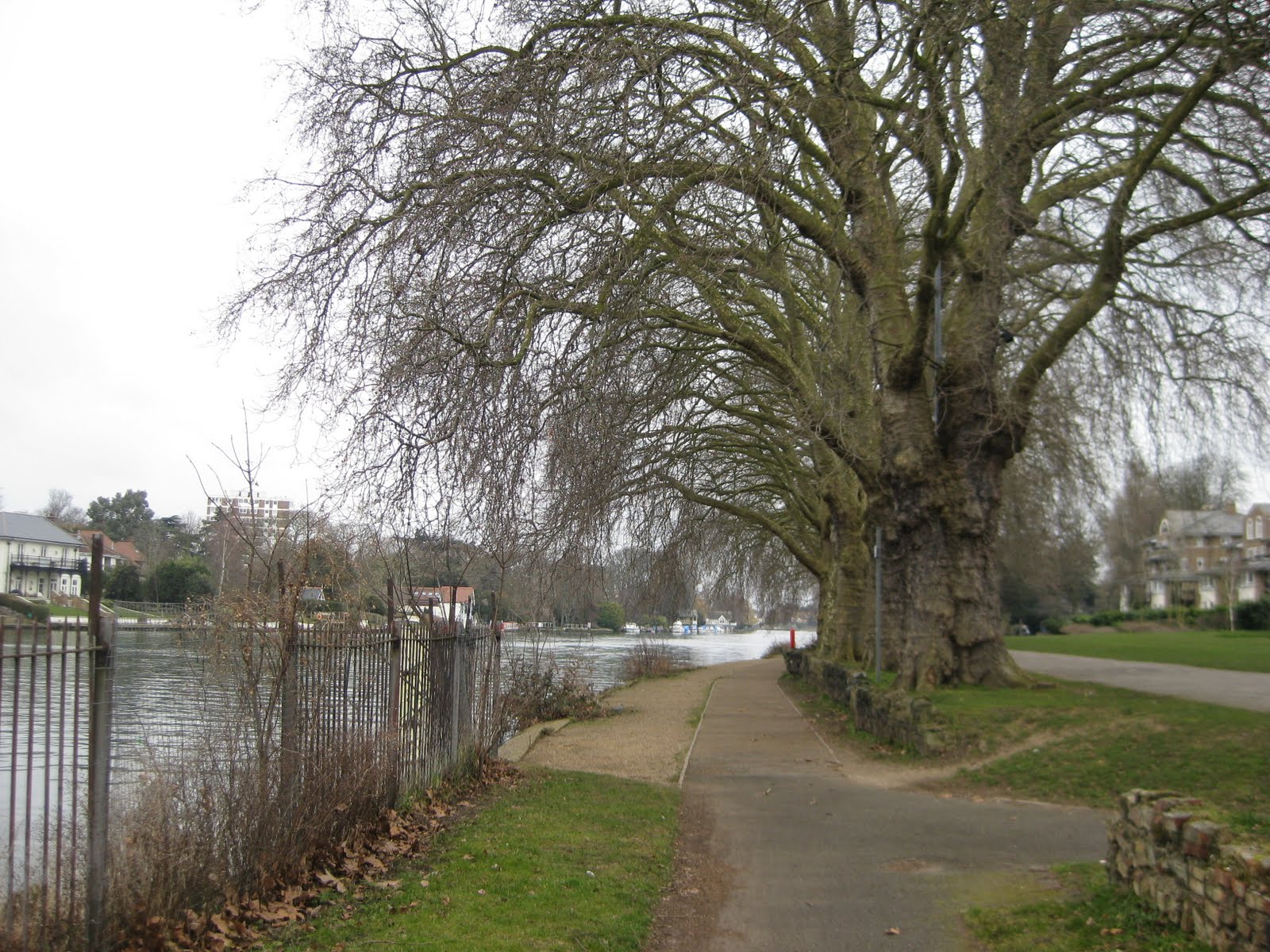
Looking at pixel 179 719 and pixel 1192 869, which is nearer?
pixel 1192 869

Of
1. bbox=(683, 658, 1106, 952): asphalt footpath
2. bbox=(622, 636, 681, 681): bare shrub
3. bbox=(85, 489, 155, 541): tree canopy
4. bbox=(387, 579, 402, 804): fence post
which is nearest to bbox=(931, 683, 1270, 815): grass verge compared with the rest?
bbox=(683, 658, 1106, 952): asphalt footpath

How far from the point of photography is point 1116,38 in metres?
12.3

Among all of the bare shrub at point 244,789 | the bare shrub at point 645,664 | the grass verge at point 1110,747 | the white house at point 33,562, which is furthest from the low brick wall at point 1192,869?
the bare shrub at point 645,664

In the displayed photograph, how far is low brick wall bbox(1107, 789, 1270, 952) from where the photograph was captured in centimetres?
525

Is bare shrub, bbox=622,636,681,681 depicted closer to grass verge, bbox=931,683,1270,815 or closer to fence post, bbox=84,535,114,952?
grass verge, bbox=931,683,1270,815

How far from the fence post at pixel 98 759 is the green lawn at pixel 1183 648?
920 inches

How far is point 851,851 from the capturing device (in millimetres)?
9172

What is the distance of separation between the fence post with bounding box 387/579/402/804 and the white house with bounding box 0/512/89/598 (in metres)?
2.60

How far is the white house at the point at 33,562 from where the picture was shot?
1041 cm

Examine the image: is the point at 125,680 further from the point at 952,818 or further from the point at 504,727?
the point at 952,818

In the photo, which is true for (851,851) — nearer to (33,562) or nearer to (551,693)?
(33,562)

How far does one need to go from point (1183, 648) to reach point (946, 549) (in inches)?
790

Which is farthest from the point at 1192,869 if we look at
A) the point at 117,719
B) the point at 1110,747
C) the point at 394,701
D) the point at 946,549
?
the point at 946,549

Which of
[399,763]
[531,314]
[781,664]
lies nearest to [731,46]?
[531,314]
